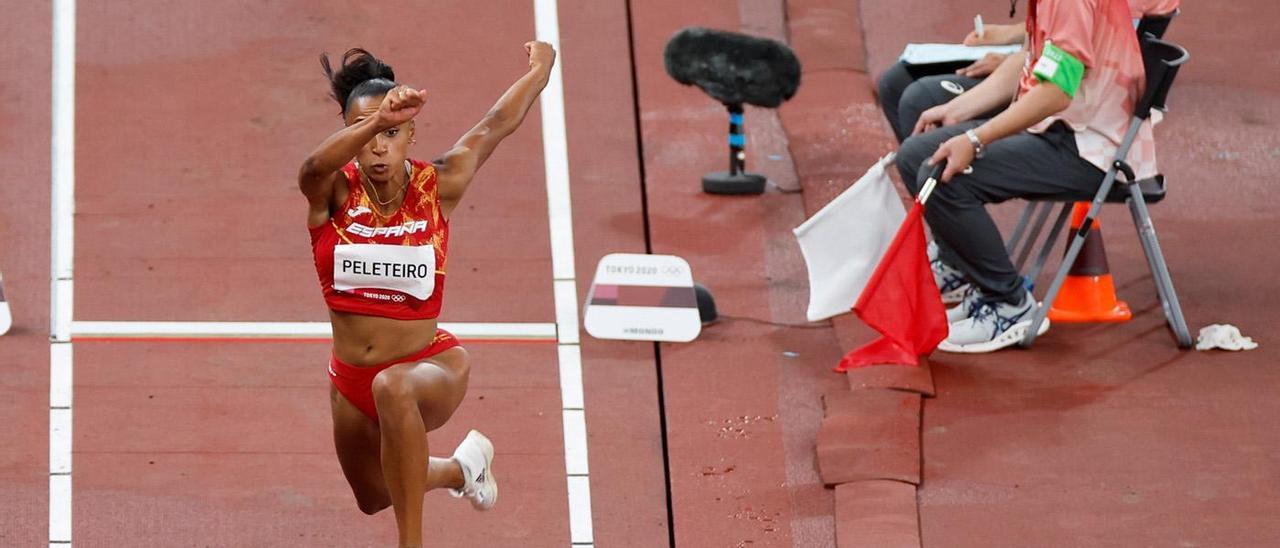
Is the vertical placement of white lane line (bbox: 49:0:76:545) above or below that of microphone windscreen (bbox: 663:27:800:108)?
below

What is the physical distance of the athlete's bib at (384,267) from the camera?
465 cm

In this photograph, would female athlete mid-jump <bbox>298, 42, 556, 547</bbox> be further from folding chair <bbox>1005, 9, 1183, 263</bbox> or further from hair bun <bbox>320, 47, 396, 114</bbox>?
folding chair <bbox>1005, 9, 1183, 263</bbox>

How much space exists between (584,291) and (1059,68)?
2109 millimetres

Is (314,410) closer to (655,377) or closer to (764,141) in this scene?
(655,377)

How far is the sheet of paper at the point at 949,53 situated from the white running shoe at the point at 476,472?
3071 mm

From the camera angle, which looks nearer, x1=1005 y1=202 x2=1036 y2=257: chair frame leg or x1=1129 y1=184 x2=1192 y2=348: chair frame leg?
x1=1129 y1=184 x2=1192 y2=348: chair frame leg

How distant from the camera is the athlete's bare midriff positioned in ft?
15.6

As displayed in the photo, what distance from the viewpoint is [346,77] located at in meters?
4.71

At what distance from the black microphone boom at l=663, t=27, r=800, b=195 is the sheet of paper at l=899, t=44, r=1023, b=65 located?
0.53 m

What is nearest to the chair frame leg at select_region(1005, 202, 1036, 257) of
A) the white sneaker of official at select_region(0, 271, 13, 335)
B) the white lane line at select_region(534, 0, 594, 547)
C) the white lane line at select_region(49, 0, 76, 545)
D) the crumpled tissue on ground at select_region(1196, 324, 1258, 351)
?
the crumpled tissue on ground at select_region(1196, 324, 1258, 351)

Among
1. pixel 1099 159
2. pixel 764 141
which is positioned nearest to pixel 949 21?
pixel 764 141

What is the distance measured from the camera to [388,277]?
15.4ft

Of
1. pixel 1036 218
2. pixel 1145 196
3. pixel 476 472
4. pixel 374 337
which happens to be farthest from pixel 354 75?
pixel 1036 218

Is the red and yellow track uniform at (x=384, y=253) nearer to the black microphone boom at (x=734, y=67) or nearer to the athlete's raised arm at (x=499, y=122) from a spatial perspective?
the athlete's raised arm at (x=499, y=122)
